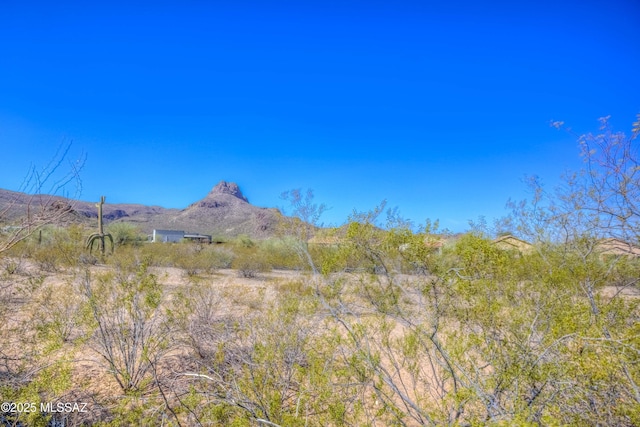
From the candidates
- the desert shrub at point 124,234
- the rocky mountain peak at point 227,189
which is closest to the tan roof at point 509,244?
the desert shrub at point 124,234

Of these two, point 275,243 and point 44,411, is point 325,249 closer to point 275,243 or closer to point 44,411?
→ point 44,411

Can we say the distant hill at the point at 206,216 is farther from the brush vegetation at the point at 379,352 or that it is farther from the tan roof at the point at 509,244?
the brush vegetation at the point at 379,352

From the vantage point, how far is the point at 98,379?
17.1 feet

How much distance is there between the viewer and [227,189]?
98.9 metres

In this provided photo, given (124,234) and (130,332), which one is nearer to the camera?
(130,332)

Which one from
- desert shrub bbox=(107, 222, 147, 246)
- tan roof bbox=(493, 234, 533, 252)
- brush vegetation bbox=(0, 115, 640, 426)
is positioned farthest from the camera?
desert shrub bbox=(107, 222, 147, 246)

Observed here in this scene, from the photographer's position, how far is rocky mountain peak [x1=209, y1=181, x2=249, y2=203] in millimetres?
94562

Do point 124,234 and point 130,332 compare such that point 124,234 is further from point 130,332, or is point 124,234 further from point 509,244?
point 509,244

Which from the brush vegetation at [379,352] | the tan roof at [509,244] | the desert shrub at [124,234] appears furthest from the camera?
the desert shrub at [124,234]

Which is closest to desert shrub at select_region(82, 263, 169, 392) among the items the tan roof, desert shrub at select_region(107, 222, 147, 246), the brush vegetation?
the brush vegetation

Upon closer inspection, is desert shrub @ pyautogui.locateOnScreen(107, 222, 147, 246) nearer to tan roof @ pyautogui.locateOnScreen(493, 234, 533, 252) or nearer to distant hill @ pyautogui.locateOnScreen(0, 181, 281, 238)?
distant hill @ pyautogui.locateOnScreen(0, 181, 281, 238)

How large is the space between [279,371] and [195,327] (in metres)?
2.28

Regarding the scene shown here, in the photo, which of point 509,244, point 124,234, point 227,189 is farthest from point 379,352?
point 227,189

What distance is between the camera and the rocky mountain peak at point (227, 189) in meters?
94.6
